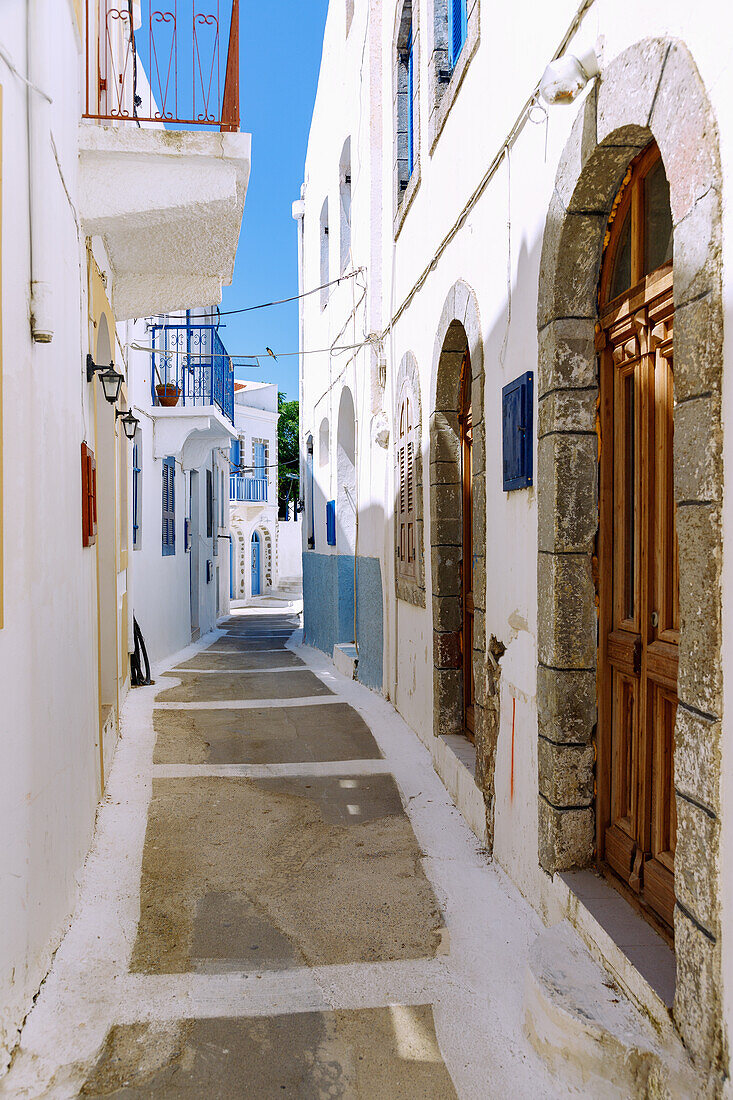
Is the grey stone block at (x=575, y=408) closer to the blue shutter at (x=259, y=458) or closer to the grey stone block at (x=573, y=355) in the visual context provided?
the grey stone block at (x=573, y=355)

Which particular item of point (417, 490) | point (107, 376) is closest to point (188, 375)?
point (417, 490)

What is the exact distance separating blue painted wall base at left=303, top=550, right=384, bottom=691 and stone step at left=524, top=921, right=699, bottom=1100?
578 centimetres

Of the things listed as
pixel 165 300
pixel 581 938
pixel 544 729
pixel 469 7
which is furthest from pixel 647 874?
pixel 165 300

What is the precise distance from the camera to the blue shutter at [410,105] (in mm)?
6969

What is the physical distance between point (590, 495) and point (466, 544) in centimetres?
256

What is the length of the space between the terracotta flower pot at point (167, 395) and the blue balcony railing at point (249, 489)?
1787 cm

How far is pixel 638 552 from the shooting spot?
10.1 ft

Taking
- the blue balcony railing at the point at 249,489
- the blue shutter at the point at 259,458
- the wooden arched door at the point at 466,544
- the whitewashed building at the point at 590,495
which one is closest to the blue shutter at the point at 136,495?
the whitewashed building at the point at 590,495

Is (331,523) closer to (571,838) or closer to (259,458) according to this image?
(571,838)

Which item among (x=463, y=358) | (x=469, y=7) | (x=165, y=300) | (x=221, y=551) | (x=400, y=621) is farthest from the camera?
(x=221, y=551)

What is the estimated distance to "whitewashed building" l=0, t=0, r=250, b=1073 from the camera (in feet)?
9.36

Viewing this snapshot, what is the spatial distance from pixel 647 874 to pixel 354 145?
9.19 m

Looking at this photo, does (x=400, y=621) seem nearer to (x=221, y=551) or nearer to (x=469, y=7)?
(x=469, y=7)

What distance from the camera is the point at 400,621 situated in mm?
7711
